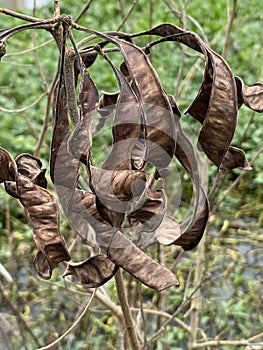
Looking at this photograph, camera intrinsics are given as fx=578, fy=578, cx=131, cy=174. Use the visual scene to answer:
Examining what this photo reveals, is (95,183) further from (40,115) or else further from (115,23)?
(115,23)

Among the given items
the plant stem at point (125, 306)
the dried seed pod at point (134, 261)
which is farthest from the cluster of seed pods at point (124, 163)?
the plant stem at point (125, 306)

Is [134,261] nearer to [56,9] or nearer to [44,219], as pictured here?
[44,219]

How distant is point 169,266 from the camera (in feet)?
6.37

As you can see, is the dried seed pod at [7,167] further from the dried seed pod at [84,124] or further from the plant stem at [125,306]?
the plant stem at [125,306]

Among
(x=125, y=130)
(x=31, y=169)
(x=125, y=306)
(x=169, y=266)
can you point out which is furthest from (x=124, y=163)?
(x=169, y=266)

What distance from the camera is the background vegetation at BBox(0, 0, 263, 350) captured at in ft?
4.23

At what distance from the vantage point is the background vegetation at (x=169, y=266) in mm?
1291

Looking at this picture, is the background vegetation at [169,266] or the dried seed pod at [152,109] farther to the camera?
the background vegetation at [169,266]

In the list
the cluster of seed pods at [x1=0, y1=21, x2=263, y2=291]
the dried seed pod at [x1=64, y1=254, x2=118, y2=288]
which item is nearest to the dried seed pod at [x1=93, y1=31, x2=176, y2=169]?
the cluster of seed pods at [x1=0, y1=21, x2=263, y2=291]

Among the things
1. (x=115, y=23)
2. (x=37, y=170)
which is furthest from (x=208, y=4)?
(x=37, y=170)

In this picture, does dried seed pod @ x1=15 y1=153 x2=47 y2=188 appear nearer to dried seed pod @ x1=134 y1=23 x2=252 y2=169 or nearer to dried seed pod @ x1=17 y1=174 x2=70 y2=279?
dried seed pod @ x1=17 y1=174 x2=70 y2=279

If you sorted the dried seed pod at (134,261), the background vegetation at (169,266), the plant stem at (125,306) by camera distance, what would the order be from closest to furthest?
1. the dried seed pod at (134,261)
2. the plant stem at (125,306)
3. the background vegetation at (169,266)

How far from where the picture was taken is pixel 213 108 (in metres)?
0.49

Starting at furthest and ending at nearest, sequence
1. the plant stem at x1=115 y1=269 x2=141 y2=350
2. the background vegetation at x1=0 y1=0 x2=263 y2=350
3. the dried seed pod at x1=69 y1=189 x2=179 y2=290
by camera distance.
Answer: the background vegetation at x1=0 y1=0 x2=263 y2=350
the plant stem at x1=115 y1=269 x2=141 y2=350
the dried seed pod at x1=69 y1=189 x2=179 y2=290
